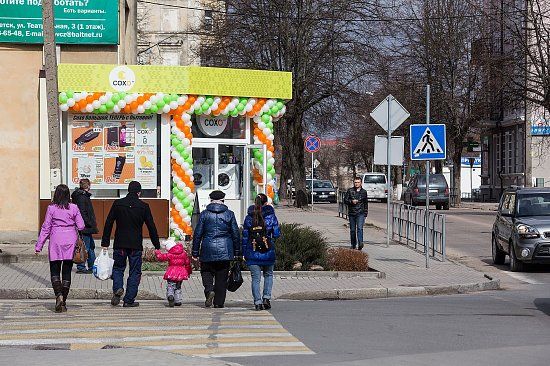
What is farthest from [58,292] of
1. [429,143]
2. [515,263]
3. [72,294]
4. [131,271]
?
[515,263]

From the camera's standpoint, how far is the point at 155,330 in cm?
1198

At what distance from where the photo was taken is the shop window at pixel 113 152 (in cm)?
2538

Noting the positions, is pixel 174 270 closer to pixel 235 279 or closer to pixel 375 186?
pixel 235 279

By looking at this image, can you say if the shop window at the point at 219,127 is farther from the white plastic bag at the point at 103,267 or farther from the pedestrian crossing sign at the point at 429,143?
the white plastic bag at the point at 103,267

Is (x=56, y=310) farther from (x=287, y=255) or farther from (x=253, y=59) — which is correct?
(x=253, y=59)

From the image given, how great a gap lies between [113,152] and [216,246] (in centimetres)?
1100

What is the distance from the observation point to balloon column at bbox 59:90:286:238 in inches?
985

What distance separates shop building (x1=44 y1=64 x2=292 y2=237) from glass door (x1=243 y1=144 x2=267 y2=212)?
0.12 feet

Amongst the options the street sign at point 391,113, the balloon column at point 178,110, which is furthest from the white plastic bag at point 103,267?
the street sign at point 391,113

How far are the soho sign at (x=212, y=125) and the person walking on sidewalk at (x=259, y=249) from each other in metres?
11.6

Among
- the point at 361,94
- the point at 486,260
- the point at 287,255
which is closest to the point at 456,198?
the point at 361,94

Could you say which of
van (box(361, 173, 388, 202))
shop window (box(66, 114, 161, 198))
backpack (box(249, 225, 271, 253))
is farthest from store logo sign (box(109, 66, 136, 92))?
van (box(361, 173, 388, 202))

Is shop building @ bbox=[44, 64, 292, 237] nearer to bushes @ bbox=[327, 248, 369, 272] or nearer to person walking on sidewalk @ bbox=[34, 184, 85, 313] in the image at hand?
bushes @ bbox=[327, 248, 369, 272]

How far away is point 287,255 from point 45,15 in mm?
6314
